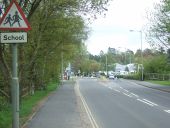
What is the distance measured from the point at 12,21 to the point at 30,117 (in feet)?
36.3

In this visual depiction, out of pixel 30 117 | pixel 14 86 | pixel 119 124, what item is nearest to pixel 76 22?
pixel 30 117

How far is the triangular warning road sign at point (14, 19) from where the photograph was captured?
1125 centimetres

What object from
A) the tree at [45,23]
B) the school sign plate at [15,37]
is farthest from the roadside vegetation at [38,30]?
the school sign plate at [15,37]

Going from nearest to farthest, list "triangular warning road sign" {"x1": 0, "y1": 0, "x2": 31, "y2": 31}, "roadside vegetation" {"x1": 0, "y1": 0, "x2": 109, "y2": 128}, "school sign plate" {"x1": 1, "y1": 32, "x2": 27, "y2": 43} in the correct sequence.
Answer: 1. "triangular warning road sign" {"x1": 0, "y1": 0, "x2": 31, "y2": 31}
2. "school sign plate" {"x1": 1, "y1": 32, "x2": 27, "y2": 43}
3. "roadside vegetation" {"x1": 0, "y1": 0, "x2": 109, "y2": 128}

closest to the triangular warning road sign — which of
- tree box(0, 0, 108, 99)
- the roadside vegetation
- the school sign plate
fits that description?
the school sign plate

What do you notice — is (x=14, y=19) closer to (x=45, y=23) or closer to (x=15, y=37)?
(x=15, y=37)

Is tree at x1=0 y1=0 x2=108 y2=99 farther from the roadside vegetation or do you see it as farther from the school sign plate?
the school sign plate

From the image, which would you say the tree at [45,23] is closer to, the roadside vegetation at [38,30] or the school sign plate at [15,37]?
the roadside vegetation at [38,30]

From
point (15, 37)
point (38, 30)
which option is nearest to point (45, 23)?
point (38, 30)

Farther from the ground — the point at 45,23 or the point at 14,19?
the point at 45,23

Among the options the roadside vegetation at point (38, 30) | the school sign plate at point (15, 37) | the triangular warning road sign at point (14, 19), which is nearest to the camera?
the triangular warning road sign at point (14, 19)

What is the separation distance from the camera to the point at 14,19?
11.3m

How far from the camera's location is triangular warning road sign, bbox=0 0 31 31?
36.9 feet

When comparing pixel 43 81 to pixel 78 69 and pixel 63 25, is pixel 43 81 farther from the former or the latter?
pixel 78 69
